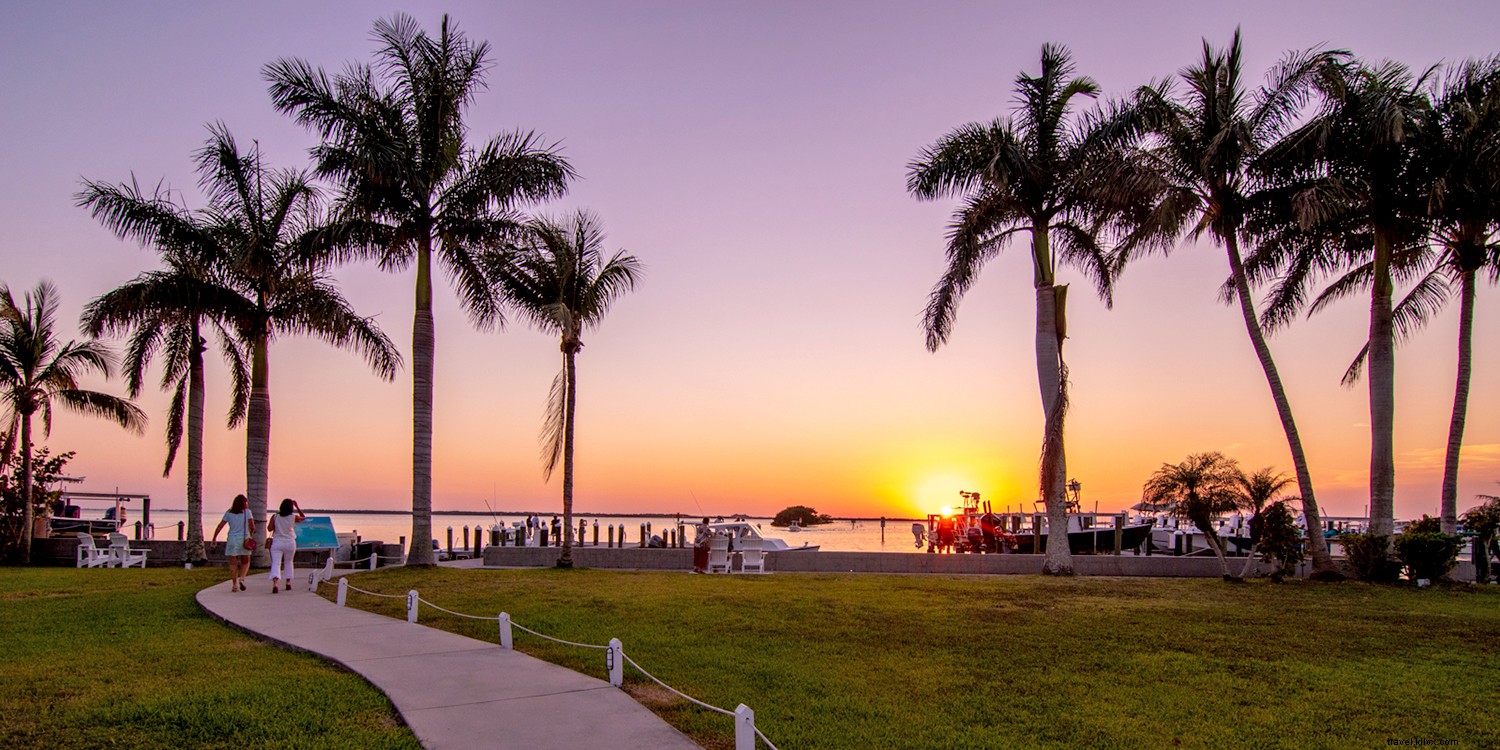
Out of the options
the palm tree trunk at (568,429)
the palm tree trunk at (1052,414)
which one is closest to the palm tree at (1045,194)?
the palm tree trunk at (1052,414)

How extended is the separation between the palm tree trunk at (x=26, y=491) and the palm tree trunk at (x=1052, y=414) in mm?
27264

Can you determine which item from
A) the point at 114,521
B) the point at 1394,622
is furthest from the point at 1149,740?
the point at 114,521

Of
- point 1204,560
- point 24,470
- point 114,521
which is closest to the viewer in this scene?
point 1204,560

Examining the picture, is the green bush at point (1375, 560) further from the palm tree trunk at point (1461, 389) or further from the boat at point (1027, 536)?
the boat at point (1027, 536)

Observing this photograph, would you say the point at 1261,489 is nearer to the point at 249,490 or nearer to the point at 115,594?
the point at 115,594

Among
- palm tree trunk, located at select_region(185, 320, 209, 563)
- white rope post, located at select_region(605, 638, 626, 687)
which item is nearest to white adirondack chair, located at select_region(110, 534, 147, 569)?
palm tree trunk, located at select_region(185, 320, 209, 563)

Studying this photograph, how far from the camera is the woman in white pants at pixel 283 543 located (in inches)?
619

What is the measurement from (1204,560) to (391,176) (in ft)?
67.7

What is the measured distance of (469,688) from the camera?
313 inches

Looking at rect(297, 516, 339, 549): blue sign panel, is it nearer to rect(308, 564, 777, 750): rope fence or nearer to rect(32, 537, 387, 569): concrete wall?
rect(32, 537, 387, 569): concrete wall

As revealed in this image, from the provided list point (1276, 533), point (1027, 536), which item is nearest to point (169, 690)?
point (1276, 533)

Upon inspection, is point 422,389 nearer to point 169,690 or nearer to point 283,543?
point 283,543

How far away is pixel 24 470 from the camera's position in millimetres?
26781

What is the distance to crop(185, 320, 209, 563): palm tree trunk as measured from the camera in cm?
2502
